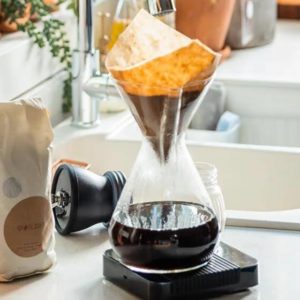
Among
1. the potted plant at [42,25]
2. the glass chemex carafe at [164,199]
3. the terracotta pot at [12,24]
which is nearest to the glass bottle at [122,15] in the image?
the potted plant at [42,25]

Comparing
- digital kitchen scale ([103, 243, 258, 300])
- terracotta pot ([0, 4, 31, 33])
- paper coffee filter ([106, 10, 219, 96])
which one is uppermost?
paper coffee filter ([106, 10, 219, 96])

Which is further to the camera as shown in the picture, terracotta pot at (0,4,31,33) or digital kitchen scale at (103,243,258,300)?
terracotta pot at (0,4,31,33)

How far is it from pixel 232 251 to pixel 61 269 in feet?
0.72

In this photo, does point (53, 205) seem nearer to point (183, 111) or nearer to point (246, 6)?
point (183, 111)

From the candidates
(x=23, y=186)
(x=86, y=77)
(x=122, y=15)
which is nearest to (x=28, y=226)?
(x=23, y=186)

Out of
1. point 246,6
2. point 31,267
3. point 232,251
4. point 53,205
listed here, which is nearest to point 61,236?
point 53,205

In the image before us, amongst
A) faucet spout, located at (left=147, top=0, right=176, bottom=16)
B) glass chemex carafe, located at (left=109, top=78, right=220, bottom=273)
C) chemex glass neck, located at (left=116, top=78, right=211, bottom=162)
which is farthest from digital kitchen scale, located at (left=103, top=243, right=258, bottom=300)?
faucet spout, located at (left=147, top=0, right=176, bottom=16)

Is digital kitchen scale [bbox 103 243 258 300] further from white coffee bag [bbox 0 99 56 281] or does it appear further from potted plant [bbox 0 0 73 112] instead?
potted plant [bbox 0 0 73 112]

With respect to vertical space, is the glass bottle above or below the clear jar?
above

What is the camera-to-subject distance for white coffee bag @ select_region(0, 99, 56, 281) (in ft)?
3.91

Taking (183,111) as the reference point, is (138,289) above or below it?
below

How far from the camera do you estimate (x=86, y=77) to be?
1.88 metres

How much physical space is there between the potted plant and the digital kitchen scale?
71cm

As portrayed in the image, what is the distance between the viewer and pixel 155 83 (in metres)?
1.12
